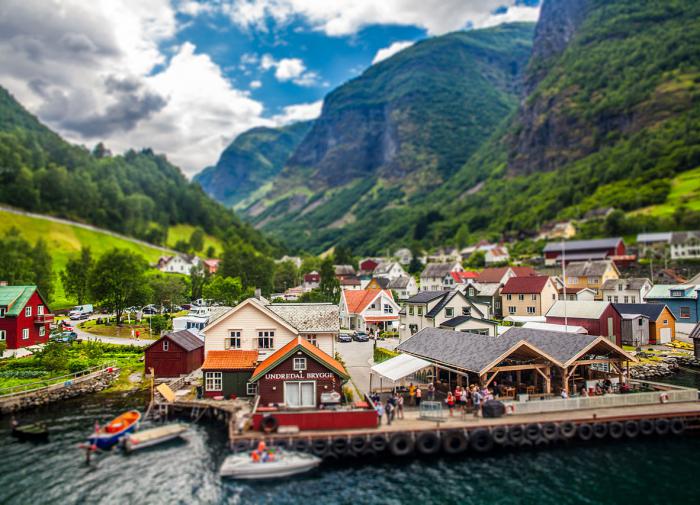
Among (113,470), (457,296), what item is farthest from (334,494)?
(457,296)

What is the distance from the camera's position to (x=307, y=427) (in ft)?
107

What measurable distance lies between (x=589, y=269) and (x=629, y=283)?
12897 mm

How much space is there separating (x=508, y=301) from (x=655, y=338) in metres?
24.8

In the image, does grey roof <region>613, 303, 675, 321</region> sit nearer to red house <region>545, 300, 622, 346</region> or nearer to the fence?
red house <region>545, 300, 622, 346</region>

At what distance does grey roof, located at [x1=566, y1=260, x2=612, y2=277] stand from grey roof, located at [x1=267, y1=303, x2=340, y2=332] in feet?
231

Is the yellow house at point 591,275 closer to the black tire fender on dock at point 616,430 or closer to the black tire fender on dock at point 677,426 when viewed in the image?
the black tire fender on dock at point 677,426

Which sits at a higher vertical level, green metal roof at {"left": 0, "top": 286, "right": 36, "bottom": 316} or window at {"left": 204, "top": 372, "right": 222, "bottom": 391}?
green metal roof at {"left": 0, "top": 286, "right": 36, "bottom": 316}

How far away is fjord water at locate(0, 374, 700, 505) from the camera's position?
87.6 ft

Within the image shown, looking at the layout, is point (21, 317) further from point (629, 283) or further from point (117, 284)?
point (629, 283)

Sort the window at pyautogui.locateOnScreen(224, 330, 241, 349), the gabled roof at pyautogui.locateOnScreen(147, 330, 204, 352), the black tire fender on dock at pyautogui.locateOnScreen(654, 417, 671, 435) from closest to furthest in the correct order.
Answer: the black tire fender on dock at pyautogui.locateOnScreen(654, 417, 671, 435), the window at pyautogui.locateOnScreen(224, 330, 241, 349), the gabled roof at pyautogui.locateOnScreen(147, 330, 204, 352)

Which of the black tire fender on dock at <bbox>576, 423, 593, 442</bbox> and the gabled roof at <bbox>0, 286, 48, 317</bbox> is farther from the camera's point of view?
the gabled roof at <bbox>0, 286, 48, 317</bbox>

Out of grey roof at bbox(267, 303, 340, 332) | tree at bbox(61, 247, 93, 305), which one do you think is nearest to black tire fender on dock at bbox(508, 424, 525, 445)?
grey roof at bbox(267, 303, 340, 332)

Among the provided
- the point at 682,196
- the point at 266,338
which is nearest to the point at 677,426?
the point at 266,338

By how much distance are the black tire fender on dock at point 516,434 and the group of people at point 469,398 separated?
268 cm
